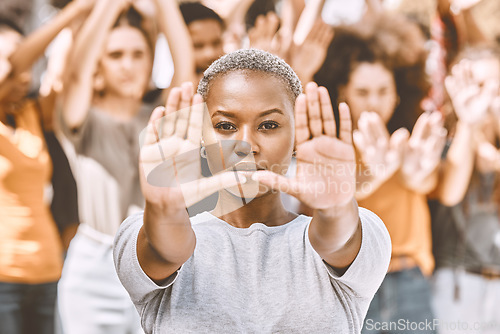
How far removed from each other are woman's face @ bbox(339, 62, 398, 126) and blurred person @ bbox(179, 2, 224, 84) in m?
0.34

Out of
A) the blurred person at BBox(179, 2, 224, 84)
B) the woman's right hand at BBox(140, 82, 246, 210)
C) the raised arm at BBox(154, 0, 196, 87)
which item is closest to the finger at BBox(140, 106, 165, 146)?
the woman's right hand at BBox(140, 82, 246, 210)

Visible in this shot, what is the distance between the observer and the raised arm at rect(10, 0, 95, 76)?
117 centimetres

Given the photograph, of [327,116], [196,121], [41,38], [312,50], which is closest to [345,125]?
[327,116]

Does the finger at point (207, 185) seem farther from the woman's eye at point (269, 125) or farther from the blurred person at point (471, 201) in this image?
the blurred person at point (471, 201)

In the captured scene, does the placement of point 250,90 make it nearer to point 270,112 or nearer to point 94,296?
point 270,112

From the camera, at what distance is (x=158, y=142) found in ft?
1.31

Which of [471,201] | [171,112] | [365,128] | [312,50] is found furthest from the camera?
[471,201]

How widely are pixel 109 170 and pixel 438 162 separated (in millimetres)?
886

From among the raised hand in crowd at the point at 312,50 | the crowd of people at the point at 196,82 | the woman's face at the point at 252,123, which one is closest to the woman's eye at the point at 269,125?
the woman's face at the point at 252,123

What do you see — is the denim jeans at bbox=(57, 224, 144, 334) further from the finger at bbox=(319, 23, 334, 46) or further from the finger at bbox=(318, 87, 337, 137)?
the finger at bbox=(318, 87, 337, 137)

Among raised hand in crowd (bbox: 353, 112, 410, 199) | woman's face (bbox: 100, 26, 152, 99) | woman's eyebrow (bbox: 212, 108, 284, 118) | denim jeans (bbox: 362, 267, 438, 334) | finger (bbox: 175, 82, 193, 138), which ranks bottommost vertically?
denim jeans (bbox: 362, 267, 438, 334)

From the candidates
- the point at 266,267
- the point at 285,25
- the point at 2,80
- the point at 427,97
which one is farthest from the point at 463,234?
the point at 2,80

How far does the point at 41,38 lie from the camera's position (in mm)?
1178

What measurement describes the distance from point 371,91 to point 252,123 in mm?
751
